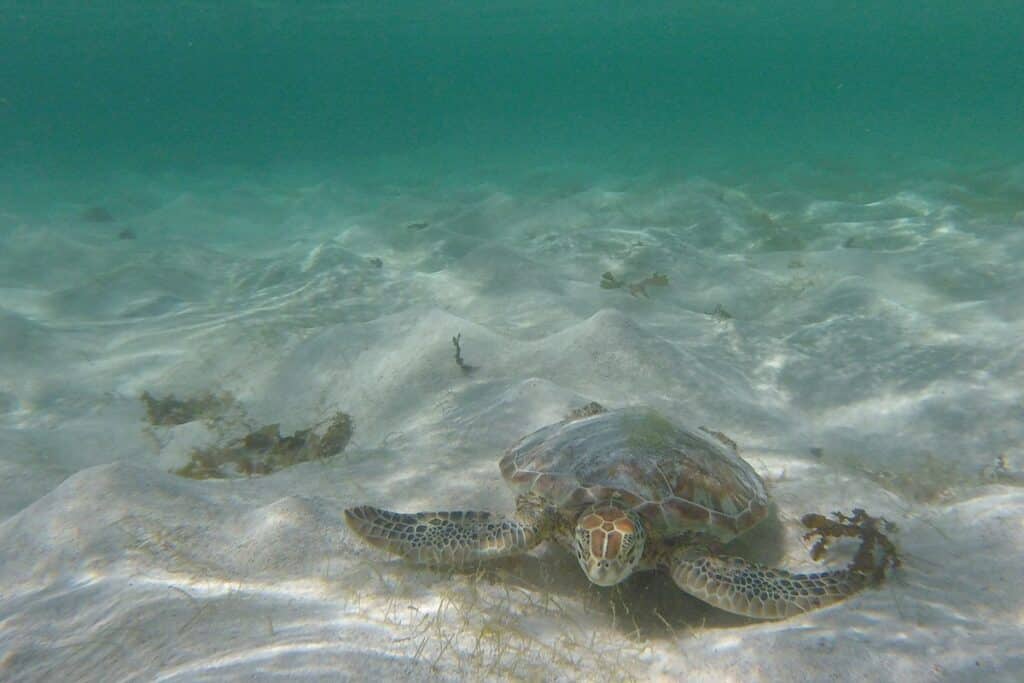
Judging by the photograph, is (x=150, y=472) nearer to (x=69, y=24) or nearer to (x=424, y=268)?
(x=424, y=268)

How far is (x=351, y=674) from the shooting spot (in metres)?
2.05

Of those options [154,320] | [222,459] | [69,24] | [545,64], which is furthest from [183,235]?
[545,64]

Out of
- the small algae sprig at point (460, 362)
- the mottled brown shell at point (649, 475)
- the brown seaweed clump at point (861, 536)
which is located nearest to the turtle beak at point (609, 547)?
the mottled brown shell at point (649, 475)

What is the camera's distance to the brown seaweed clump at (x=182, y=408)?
5730 millimetres

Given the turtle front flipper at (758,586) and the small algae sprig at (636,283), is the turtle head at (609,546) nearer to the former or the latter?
the turtle front flipper at (758,586)

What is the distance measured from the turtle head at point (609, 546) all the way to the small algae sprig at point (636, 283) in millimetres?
5904

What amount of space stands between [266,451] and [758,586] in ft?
13.4

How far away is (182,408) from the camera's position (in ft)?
19.4

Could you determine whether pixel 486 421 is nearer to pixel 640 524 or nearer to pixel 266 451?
pixel 266 451

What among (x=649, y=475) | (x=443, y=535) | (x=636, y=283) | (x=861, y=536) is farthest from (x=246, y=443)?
(x=636, y=283)

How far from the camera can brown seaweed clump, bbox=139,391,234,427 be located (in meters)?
5.73

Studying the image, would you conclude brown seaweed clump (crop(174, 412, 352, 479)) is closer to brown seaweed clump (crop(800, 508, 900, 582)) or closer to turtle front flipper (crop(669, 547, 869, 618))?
turtle front flipper (crop(669, 547, 869, 618))

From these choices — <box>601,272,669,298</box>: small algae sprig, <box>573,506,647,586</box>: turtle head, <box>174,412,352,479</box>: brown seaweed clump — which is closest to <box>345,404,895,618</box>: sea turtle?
<box>573,506,647,586</box>: turtle head

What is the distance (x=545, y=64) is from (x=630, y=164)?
109986 mm
